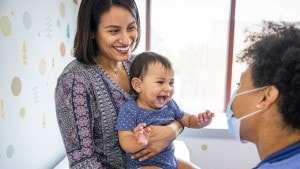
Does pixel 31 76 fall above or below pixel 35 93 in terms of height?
above

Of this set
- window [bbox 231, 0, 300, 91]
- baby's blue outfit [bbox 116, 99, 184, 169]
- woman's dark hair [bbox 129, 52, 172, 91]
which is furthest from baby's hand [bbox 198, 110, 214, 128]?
window [bbox 231, 0, 300, 91]

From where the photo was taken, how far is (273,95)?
33.8 inches

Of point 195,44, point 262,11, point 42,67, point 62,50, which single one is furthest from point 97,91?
point 262,11

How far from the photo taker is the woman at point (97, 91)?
1.15 metres

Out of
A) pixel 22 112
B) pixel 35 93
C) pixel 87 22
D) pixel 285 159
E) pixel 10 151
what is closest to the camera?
pixel 285 159

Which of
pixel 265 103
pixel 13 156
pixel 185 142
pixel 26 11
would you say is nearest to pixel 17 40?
pixel 26 11

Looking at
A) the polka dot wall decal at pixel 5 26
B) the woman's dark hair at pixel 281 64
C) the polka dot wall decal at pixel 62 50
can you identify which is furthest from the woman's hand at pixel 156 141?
the polka dot wall decal at pixel 62 50

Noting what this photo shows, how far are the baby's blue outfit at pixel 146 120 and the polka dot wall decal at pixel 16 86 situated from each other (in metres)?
0.59

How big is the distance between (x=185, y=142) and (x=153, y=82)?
4.61ft

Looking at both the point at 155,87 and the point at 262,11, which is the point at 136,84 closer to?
the point at 155,87

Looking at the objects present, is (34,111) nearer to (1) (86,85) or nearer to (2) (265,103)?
(1) (86,85)

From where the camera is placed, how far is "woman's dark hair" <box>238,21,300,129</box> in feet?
2.72

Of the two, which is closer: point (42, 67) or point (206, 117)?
point (206, 117)

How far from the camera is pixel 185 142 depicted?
2.62m
